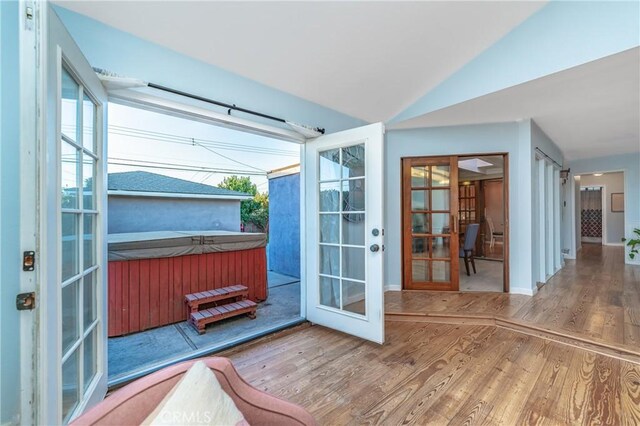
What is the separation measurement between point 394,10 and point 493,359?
2841 mm

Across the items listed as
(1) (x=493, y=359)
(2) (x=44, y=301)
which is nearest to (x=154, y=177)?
(2) (x=44, y=301)

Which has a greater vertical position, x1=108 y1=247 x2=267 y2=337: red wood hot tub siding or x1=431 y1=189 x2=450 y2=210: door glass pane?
x1=431 y1=189 x2=450 y2=210: door glass pane

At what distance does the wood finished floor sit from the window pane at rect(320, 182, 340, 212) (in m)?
1.36

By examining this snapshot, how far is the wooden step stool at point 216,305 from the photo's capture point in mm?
2918

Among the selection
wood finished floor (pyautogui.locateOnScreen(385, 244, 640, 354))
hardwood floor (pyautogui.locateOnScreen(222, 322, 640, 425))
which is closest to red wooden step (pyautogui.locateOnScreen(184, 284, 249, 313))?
hardwood floor (pyautogui.locateOnScreen(222, 322, 640, 425))

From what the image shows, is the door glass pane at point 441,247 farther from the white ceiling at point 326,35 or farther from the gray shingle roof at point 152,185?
the gray shingle roof at point 152,185

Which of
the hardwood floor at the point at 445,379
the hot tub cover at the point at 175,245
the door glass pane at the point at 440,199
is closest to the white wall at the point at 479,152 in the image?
the door glass pane at the point at 440,199

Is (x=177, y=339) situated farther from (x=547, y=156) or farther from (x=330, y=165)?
(x=547, y=156)

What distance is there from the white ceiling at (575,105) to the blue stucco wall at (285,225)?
2.69 metres

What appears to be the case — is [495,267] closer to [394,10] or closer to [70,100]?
[394,10]

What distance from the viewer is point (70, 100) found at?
52.1 inches

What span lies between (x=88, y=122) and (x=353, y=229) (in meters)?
2.08

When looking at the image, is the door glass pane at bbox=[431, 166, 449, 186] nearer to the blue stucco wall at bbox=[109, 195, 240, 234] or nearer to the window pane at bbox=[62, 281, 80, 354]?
the window pane at bbox=[62, 281, 80, 354]

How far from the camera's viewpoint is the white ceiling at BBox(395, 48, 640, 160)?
2289 mm
